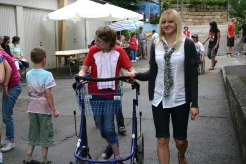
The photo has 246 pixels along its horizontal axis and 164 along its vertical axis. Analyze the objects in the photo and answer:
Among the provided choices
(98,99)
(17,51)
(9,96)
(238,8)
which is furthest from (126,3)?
(98,99)

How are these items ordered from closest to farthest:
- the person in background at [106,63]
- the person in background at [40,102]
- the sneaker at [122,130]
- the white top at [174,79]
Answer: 1. the white top at [174,79]
2. the person in background at [106,63]
3. the person in background at [40,102]
4. the sneaker at [122,130]

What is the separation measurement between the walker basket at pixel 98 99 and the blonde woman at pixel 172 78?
0.30 meters

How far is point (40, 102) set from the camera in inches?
174

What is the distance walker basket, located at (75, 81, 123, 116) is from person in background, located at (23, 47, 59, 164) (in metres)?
Result: 0.75

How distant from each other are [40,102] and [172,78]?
1792 millimetres

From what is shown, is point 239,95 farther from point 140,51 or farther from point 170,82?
point 140,51

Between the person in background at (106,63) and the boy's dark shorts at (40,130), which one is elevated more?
the person in background at (106,63)

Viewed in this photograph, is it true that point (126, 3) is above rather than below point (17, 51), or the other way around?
above

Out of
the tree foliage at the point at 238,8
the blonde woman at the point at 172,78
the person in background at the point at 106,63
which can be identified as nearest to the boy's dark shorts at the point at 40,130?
the person in background at the point at 106,63

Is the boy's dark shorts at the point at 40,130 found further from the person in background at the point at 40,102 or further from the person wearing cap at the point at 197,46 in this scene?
the person wearing cap at the point at 197,46

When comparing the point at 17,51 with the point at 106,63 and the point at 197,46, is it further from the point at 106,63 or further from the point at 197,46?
the point at 106,63

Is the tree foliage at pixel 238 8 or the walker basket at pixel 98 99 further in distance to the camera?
the tree foliage at pixel 238 8

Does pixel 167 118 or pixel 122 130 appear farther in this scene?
pixel 122 130

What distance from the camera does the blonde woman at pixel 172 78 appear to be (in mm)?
3600
